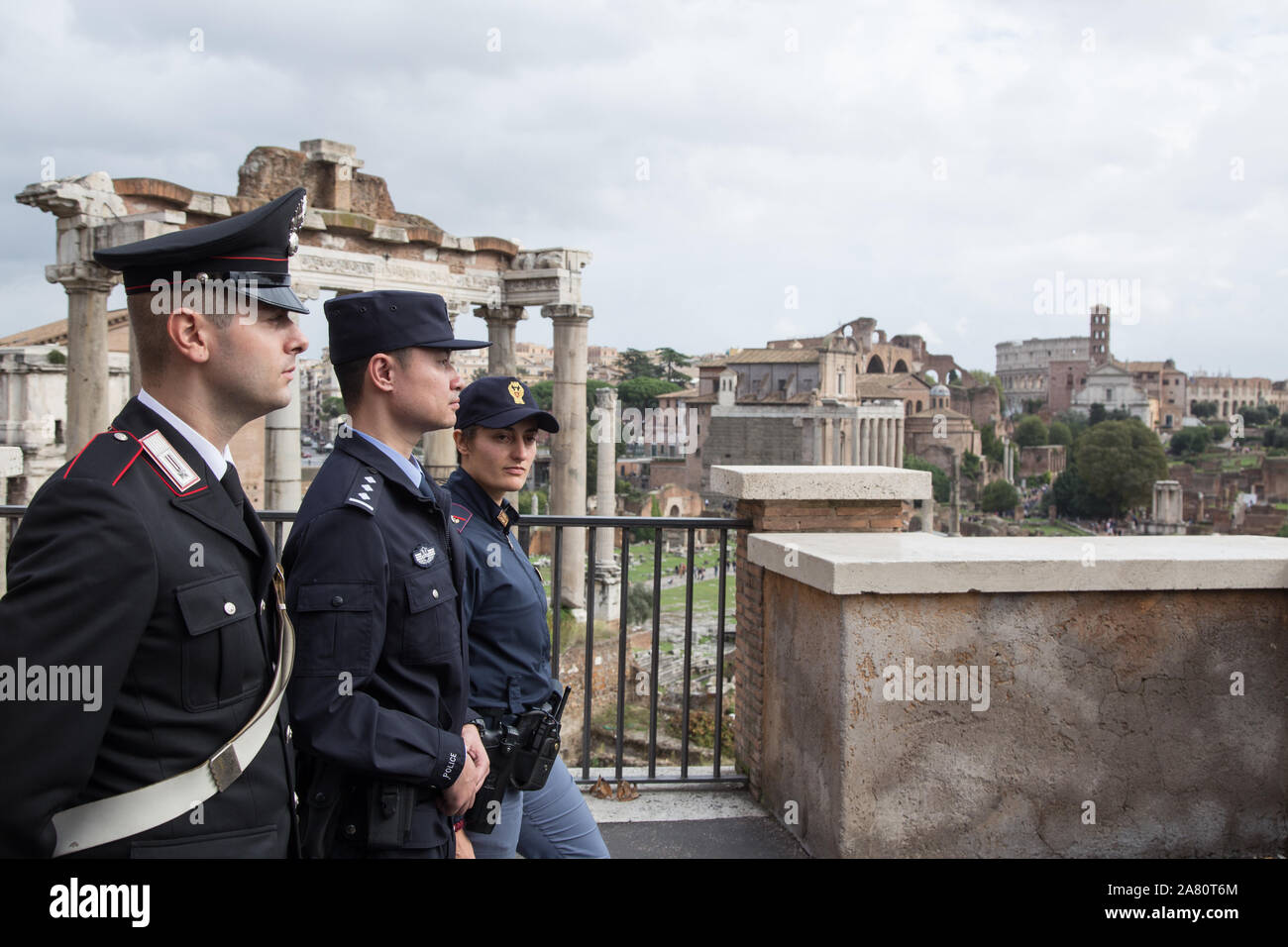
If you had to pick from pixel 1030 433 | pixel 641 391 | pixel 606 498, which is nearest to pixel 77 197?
pixel 606 498

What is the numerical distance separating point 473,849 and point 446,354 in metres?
1.19

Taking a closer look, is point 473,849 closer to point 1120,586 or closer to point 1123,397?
point 1120,586

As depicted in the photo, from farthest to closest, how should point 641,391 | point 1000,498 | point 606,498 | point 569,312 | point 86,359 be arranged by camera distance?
point 641,391, point 1000,498, point 606,498, point 569,312, point 86,359

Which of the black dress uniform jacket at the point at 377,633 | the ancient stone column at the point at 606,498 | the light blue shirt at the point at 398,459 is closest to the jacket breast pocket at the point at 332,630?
the black dress uniform jacket at the point at 377,633

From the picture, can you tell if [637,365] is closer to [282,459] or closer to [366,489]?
[282,459]

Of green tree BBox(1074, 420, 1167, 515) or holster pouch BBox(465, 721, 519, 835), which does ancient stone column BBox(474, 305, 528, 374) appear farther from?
green tree BBox(1074, 420, 1167, 515)

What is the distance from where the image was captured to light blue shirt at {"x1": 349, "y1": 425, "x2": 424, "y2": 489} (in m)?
2.45

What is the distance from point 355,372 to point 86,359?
48.3 feet

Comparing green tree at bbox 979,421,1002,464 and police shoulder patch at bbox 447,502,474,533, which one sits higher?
green tree at bbox 979,421,1002,464

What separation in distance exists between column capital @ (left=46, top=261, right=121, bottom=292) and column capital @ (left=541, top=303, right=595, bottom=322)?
6.61 meters

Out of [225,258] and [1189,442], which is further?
[1189,442]

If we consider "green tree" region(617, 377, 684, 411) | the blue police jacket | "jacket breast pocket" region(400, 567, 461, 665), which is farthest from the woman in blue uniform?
"green tree" region(617, 377, 684, 411)

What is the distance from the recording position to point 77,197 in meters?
14.2

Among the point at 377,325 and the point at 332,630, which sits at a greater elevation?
the point at 377,325
